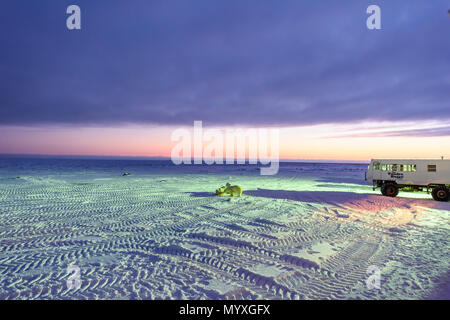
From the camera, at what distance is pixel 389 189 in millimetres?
16203

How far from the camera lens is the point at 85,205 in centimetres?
1334

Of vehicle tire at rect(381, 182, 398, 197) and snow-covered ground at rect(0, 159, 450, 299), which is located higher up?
vehicle tire at rect(381, 182, 398, 197)

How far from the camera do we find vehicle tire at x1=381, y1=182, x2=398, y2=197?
1602 cm

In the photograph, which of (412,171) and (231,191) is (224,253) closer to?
(231,191)

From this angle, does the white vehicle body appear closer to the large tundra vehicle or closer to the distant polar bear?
the large tundra vehicle

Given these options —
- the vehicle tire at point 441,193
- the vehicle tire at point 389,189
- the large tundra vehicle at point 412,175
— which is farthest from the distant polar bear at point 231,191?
the vehicle tire at point 441,193

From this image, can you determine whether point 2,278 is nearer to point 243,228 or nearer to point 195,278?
point 195,278

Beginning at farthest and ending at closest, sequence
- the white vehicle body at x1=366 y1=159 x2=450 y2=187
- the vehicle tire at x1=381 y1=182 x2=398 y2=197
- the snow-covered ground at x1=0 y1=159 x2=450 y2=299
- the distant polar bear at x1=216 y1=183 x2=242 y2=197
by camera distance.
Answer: the distant polar bear at x1=216 y1=183 x2=242 y2=197, the vehicle tire at x1=381 y1=182 x2=398 y2=197, the white vehicle body at x1=366 y1=159 x2=450 y2=187, the snow-covered ground at x1=0 y1=159 x2=450 y2=299

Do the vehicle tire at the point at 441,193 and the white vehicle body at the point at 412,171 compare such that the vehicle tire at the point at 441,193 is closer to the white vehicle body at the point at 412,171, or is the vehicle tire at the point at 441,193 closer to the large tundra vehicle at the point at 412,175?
the large tundra vehicle at the point at 412,175

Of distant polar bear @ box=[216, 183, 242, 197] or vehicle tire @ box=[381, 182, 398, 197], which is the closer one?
vehicle tire @ box=[381, 182, 398, 197]

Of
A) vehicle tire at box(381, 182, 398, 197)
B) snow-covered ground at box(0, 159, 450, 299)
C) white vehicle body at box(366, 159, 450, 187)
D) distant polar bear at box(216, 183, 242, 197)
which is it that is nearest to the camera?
snow-covered ground at box(0, 159, 450, 299)

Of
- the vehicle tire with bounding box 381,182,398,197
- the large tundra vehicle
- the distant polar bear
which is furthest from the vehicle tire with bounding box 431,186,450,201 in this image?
the distant polar bear
